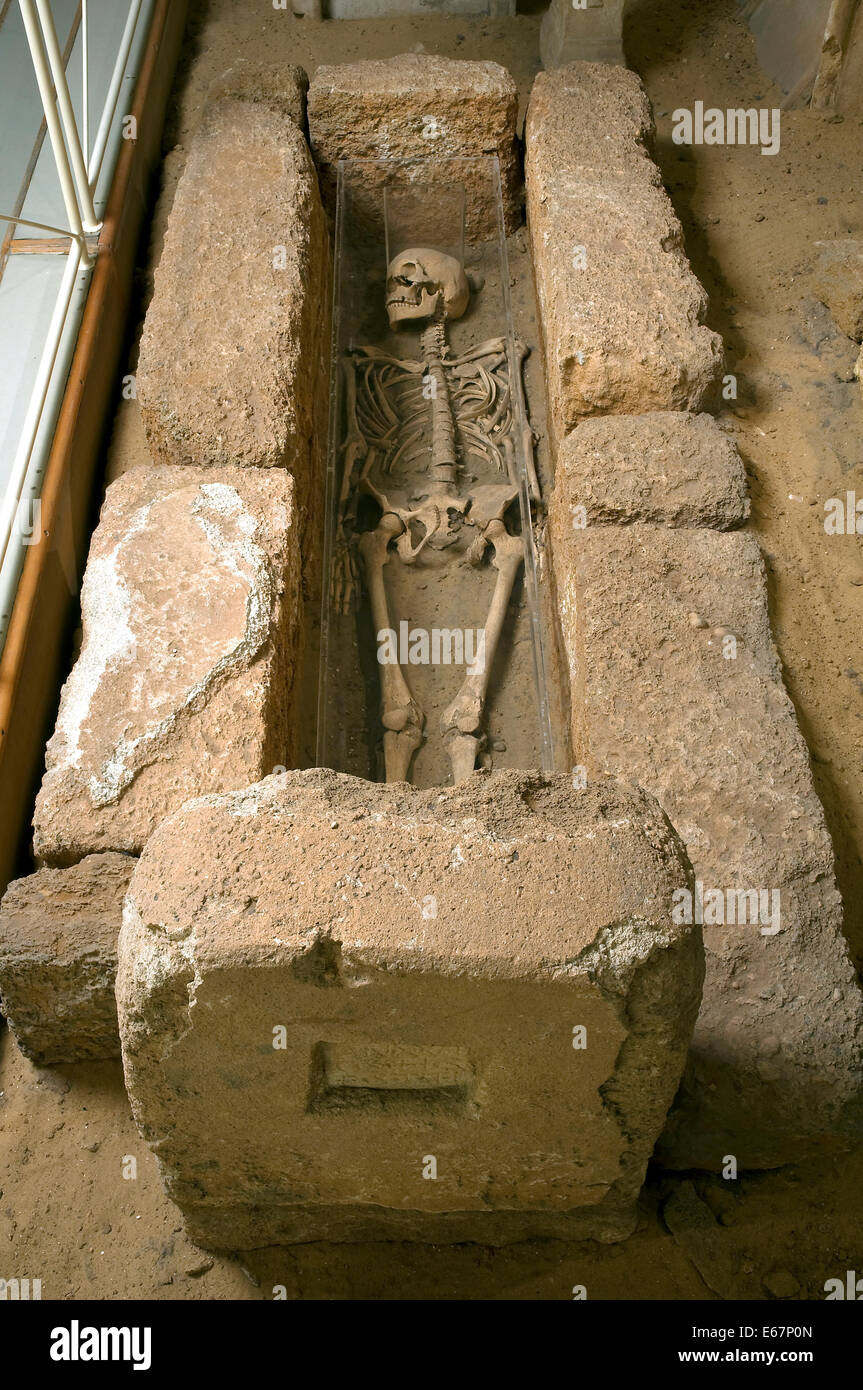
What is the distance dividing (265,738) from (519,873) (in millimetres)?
1242

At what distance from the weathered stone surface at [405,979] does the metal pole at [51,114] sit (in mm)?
2783

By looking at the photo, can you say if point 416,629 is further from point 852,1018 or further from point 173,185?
point 173,185

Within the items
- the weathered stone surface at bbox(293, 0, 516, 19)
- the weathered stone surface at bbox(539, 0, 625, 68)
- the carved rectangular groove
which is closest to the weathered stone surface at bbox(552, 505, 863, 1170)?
the carved rectangular groove

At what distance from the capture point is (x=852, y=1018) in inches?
109

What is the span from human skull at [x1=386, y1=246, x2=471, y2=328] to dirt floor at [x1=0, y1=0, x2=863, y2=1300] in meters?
0.97

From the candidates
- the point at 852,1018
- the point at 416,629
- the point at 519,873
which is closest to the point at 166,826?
the point at 519,873

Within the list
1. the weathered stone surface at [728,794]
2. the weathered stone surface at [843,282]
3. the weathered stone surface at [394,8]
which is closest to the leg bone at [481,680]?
the weathered stone surface at [728,794]

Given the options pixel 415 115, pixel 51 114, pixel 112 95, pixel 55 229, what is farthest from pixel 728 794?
pixel 112 95

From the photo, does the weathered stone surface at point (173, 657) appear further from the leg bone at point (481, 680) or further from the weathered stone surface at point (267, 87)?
the weathered stone surface at point (267, 87)

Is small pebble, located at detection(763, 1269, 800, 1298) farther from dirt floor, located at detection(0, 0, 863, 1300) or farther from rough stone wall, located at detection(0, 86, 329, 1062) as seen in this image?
rough stone wall, located at detection(0, 86, 329, 1062)

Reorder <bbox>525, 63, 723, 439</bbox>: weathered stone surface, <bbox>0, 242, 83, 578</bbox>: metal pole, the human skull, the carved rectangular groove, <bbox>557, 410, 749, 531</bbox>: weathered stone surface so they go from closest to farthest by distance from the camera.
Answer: the carved rectangular groove → <bbox>0, 242, 83, 578</bbox>: metal pole → <bbox>557, 410, 749, 531</bbox>: weathered stone surface → <bbox>525, 63, 723, 439</bbox>: weathered stone surface → the human skull

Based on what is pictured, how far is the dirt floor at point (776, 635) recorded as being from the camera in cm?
271

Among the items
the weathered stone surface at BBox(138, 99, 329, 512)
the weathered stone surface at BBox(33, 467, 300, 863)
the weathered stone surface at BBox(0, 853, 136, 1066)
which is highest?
the weathered stone surface at BBox(138, 99, 329, 512)

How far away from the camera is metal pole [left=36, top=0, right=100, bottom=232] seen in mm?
3777
